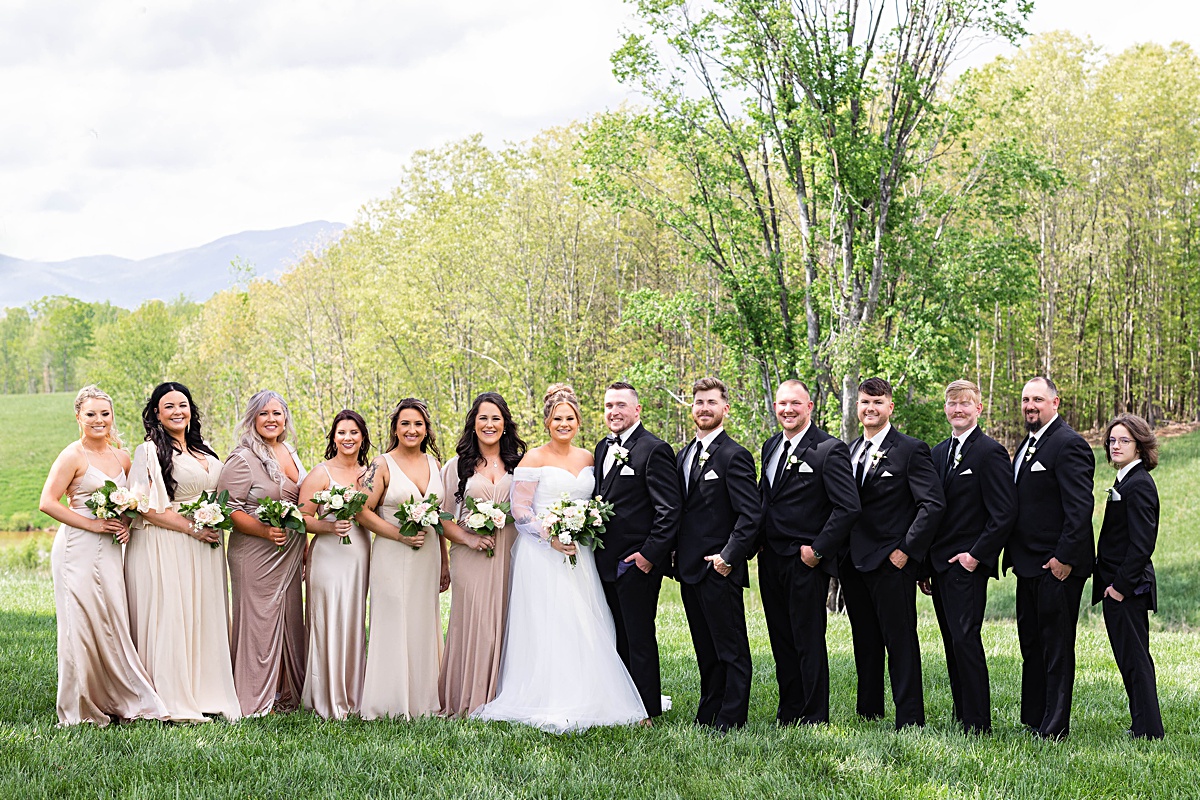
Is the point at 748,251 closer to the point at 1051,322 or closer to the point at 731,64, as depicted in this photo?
the point at 731,64

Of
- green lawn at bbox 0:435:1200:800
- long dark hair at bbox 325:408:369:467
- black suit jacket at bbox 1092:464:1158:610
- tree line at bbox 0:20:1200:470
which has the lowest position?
green lawn at bbox 0:435:1200:800

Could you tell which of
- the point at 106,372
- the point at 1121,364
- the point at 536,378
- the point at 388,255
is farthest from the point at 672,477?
the point at 106,372

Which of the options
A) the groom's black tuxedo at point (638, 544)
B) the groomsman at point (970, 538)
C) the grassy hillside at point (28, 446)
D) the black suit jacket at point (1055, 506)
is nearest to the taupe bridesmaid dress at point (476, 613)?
the groom's black tuxedo at point (638, 544)

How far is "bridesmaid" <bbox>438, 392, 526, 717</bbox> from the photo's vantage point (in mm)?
6969

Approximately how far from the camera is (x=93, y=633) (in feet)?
21.4

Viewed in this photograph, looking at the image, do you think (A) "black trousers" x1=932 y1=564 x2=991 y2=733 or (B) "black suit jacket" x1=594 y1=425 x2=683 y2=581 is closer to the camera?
(A) "black trousers" x1=932 y1=564 x2=991 y2=733

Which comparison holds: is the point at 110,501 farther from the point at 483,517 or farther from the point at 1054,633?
the point at 1054,633

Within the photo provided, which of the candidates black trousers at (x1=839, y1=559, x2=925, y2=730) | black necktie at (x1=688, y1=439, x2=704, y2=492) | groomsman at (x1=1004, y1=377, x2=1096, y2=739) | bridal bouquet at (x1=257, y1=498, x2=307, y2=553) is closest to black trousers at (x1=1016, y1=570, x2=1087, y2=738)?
groomsman at (x1=1004, y1=377, x2=1096, y2=739)

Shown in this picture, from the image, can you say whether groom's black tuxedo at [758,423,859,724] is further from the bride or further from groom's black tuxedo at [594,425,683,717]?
the bride

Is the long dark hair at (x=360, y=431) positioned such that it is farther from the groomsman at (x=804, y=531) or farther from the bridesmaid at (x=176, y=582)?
the groomsman at (x=804, y=531)

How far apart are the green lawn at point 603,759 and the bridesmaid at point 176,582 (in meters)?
0.45

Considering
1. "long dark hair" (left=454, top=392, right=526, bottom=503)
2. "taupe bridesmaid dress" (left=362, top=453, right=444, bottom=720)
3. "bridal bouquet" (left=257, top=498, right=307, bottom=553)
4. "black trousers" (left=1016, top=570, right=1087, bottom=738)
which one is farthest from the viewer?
"long dark hair" (left=454, top=392, right=526, bottom=503)

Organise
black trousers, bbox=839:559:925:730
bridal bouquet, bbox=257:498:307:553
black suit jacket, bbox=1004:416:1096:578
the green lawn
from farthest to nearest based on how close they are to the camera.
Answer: bridal bouquet, bbox=257:498:307:553
black trousers, bbox=839:559:925:730
black suit jacket, bbox=1004:416:1096:578
the green lawn

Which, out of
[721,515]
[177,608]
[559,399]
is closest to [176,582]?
[177,608]
